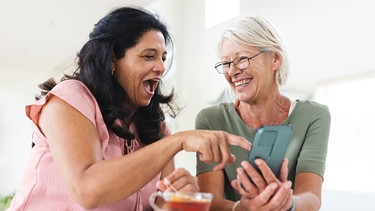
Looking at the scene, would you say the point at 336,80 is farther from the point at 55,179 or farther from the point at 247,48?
the point at 55,179

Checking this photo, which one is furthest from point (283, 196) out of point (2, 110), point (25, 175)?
point (2, 110)

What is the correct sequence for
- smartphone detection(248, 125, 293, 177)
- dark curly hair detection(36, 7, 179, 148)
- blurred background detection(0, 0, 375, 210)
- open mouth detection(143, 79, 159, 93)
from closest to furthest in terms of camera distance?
smartphone detection(248, 125, 293, 177), dark curly hair detection(36, 7, 179, 148), open mouth detection(143, 79, 159, 93), blurred background detection(0, 0, 375, 210)

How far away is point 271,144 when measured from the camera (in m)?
0.87

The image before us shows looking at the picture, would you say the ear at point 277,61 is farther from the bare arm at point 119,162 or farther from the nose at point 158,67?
the bare arm at point 119,162

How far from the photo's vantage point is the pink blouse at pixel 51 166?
1.06 m

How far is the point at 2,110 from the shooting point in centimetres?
642

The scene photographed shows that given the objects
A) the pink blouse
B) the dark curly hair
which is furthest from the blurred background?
the pink blouse

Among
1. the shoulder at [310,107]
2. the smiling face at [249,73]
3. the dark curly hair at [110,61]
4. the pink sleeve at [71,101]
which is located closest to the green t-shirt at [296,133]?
the shoulder at [310,107]

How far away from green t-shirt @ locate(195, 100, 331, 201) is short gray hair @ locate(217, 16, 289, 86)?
199 millimetres

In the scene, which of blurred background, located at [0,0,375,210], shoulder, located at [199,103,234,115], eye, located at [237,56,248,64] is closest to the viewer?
eye, located at [237,56,248,64]

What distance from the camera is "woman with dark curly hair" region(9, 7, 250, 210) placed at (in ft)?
2.93

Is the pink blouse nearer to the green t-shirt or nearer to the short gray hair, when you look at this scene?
the green t-shirt

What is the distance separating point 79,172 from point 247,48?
782 mm

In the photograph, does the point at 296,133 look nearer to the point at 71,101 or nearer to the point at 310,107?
the point at 310,107
